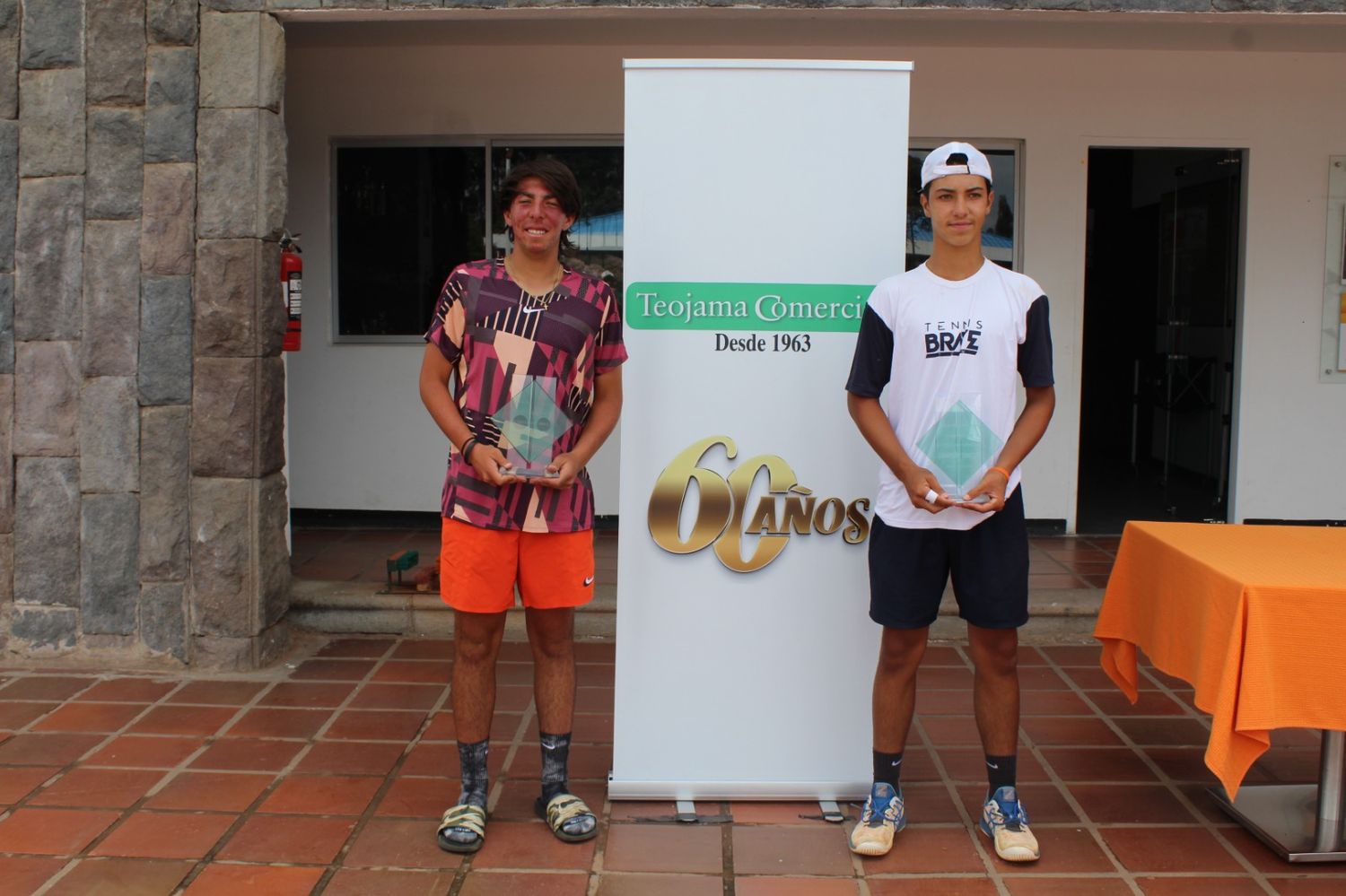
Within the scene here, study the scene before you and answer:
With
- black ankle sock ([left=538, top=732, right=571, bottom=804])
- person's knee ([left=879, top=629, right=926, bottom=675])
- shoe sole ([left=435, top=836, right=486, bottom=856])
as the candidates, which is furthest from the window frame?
shoe sole ([left=435, top=836, right=486, bottom=856])

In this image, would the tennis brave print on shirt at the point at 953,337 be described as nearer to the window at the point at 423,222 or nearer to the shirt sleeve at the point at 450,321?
the shirt sleeve at the point at 450,321

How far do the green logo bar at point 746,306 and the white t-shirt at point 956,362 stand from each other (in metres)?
0.25

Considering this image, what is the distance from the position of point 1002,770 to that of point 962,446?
90 centimetres

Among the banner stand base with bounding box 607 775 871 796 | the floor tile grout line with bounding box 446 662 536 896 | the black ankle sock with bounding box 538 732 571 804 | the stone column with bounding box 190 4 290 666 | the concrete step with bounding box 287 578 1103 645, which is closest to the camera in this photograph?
the floor tile grout line with bounding box 446 662 536 896

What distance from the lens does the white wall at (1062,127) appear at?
21.9ft

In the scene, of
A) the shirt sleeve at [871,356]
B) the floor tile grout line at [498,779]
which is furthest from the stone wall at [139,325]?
the shirt sleeve at [871,356]

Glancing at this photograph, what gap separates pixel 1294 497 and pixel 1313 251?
4.42 feet

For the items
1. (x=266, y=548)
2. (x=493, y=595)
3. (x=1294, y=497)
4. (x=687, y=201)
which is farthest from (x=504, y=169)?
(x=1294, y=497)

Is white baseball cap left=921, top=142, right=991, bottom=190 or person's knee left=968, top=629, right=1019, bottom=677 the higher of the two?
white baseball cap left=921, top=142, right=991, bottom=190

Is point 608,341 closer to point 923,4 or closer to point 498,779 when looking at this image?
point 498,779

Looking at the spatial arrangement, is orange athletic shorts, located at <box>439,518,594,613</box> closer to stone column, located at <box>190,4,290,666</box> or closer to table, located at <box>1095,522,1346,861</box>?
table, located at <box>1095,522,1346,861</box>

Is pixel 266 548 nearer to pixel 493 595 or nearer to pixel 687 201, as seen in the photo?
pixel 493 595

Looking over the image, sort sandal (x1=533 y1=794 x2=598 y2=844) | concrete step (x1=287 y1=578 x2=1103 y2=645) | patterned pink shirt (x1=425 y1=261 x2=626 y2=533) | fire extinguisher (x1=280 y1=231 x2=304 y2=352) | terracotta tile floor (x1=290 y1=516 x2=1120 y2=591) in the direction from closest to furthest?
patterned pink shirt (x1=425 y1=261 x2=626 y2=533) < sandal (x1=533 y1=794 x2=598 y2=844) < fire extinguisher (x1=280 y1=231 x2=304 y2=352) < concrete step (x1=287 y1=578 x2=1103 y2=645) < terracotta tile floor (x1=290 y1=516 x2=1120 y2=591)

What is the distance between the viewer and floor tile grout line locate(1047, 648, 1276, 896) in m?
3.26
